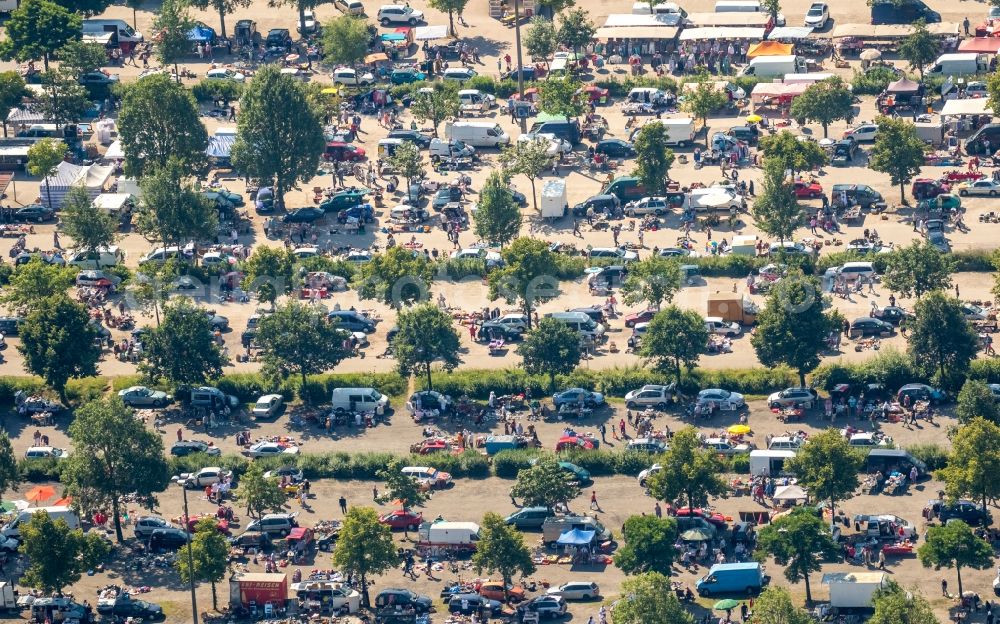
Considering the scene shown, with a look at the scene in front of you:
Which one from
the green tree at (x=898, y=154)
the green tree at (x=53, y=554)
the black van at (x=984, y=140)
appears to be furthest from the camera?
the black van at (x=984, y=140)

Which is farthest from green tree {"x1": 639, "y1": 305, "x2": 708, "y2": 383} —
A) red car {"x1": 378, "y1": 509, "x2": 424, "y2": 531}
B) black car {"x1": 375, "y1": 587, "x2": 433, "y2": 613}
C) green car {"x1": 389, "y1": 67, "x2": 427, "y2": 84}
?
green car {"x1": 389, "y1": 67, "x2": 427, "y2": 84}

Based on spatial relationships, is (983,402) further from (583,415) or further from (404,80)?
(404,80)

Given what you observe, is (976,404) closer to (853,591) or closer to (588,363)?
(853,591)

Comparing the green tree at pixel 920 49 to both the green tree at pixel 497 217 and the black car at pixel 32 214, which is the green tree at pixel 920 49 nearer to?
the green tree at pixel 497 217

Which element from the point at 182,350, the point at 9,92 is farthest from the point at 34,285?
the point at 9,92

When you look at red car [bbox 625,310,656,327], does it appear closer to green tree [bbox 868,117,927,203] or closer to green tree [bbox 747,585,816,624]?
green tree [bbox 868,117,927,203]

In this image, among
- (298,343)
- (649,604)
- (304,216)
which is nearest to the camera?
(649,604)

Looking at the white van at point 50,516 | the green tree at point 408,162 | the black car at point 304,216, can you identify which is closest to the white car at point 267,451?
the white van at point 50,516
